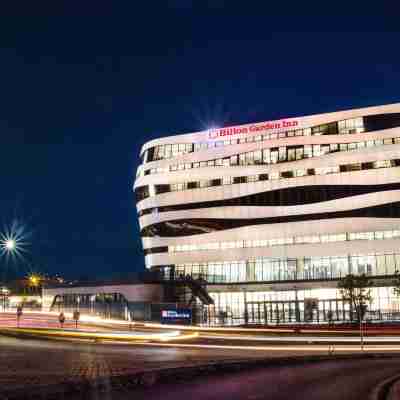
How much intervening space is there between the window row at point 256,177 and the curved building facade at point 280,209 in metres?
0.15

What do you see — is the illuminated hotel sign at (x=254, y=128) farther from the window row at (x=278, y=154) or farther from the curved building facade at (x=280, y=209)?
the window row at (x=278, y=154)

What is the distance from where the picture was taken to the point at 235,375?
21609 mm

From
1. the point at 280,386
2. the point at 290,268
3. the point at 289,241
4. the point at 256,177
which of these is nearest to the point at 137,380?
Answer: the point at 280,386

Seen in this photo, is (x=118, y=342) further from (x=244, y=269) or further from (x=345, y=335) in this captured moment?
(x=244, y=269)

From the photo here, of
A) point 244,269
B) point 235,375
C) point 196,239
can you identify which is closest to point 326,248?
point 244,269

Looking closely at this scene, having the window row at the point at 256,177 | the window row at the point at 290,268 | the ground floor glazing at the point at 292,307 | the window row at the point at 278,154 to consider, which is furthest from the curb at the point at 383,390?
the window row at the point at 278,154

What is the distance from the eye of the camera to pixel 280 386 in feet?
61.9

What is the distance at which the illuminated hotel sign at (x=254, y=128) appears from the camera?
89.2 m

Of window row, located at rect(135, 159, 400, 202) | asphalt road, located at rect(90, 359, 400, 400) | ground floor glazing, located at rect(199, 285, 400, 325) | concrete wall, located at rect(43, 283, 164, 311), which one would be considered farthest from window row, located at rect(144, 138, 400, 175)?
asphalt road, located at rect(90, 359, 400, 400)

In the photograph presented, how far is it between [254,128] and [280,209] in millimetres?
14648

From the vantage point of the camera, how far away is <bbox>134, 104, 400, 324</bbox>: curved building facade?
3123 inches

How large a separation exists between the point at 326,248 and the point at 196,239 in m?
20.6

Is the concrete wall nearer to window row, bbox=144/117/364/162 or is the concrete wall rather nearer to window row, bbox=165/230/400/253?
window row, bbox=165/230/400/253

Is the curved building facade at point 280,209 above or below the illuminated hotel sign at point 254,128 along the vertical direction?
below
